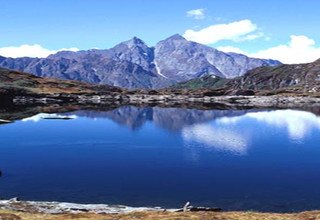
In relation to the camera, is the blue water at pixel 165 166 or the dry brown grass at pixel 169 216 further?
the blue water at pixel 165 166

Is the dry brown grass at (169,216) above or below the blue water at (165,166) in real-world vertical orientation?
above

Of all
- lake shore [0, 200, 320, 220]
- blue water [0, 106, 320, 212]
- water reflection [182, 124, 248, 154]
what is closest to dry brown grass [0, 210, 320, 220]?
lake shore [0, 200, 320, 220]

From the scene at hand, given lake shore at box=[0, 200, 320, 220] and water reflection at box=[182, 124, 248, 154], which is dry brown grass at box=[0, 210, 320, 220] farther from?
water reflection at box=[182, 124, 248, 154]

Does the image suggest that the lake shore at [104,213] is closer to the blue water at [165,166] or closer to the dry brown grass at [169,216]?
the dry brown grass at [169,216]

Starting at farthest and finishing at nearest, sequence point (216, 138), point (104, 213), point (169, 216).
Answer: point (216, 138) < point (104, 213) < point (169, 216)

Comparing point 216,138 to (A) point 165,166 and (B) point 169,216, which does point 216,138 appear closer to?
(A) point 165,166

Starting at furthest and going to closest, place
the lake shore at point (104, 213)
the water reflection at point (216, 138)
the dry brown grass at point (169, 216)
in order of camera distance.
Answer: the water reflection at point (216, 138) → the lake shore at point (104, 213) → the dry brown grass at point (169, 216)

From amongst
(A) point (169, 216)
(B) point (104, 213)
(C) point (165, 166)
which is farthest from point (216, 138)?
(A) point (169, 216)

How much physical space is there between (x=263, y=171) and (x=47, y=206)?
5120cm

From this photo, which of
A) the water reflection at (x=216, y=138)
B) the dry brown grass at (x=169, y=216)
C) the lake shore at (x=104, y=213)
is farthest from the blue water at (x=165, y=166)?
the dry brown grass at (x=169, y=216)

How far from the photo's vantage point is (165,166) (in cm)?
10312

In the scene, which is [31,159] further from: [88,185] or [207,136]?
[207,136]

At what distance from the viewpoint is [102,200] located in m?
74.8

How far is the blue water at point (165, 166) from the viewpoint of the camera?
76938mm
